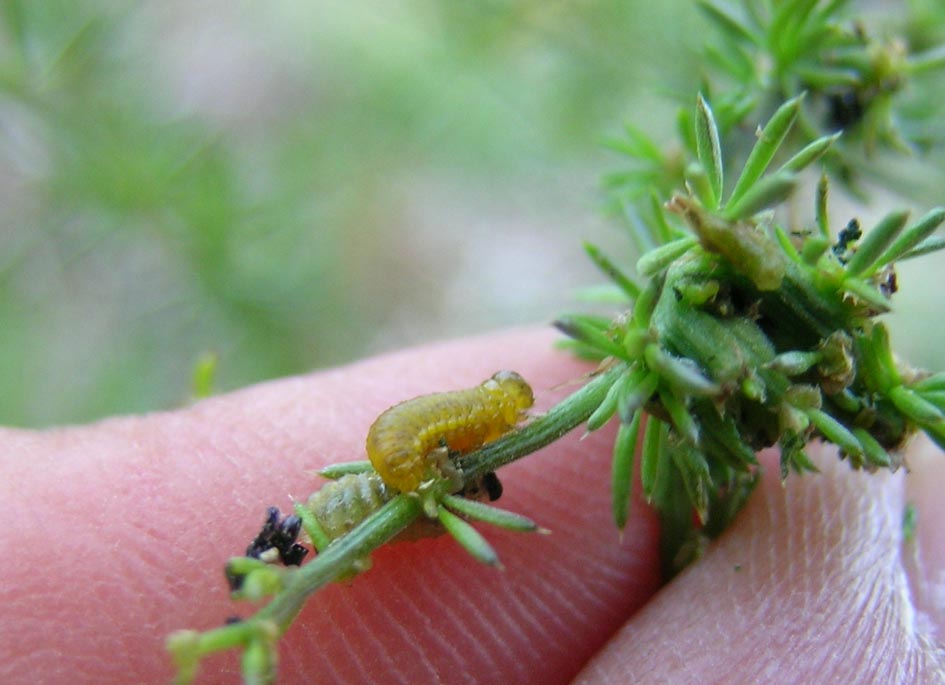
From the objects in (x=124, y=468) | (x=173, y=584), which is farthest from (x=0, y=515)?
(x=173, y=584)

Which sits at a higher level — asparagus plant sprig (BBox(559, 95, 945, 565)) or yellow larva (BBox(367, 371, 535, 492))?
yellow larva (BBox(367, 371, 535, 492))

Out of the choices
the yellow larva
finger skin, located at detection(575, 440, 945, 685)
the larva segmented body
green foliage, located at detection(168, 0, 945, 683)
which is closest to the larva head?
the yellow larva

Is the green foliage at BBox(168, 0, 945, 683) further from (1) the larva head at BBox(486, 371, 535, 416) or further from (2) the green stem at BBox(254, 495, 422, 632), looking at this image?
(1) the larva head at BBox(486, 371, 535, 416)

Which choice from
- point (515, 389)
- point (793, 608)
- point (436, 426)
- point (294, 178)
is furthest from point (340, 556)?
point (294, 178)

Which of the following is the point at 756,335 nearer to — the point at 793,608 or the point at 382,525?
the point at 382,525

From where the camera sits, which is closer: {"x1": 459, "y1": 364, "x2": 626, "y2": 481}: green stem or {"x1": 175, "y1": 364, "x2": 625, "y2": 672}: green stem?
{"x1": 175, "y1": 364, "x2": 625, "y2": 672}: green stem

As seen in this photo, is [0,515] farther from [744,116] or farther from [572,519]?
[744,116]

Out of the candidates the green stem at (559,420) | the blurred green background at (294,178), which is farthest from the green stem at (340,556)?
the blurred green background at (294,178)
